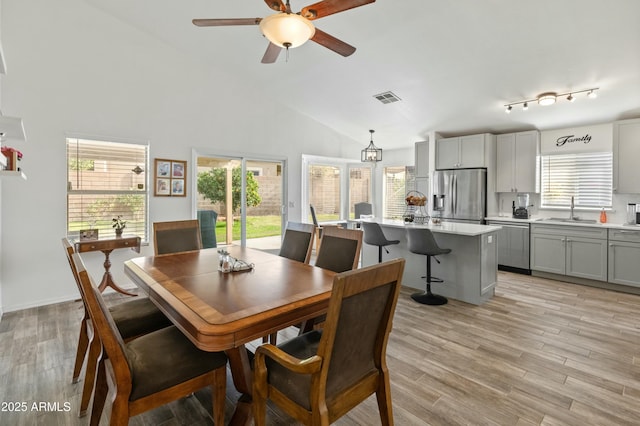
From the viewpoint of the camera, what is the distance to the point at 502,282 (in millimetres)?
4762

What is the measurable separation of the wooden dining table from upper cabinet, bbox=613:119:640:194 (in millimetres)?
4778

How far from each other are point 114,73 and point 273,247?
363cm

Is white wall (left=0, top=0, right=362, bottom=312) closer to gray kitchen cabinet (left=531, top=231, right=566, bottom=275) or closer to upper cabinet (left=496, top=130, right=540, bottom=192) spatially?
upper cabinet (left=496, top=130, right=540, bottom=192)

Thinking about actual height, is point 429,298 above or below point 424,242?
below

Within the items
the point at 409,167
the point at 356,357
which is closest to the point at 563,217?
the point at 409,167

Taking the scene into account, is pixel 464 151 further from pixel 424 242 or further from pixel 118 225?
pixel 118 225

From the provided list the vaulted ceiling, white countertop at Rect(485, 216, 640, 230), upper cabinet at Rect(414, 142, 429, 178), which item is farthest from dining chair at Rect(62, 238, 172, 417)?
upper cabinet at Rect(414, 142, 429, 178)

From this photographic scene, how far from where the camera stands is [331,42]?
2514 mm

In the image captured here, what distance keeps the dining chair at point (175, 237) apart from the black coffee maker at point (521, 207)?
5.05 meters

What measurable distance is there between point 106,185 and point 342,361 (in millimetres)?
4323

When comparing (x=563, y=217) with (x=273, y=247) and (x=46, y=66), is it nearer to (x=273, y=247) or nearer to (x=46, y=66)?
(x=273, y=247)

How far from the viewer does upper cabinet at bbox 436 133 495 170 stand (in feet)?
18.1

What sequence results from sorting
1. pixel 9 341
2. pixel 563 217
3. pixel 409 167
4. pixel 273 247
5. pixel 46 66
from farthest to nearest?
pixel 409 167 < pixel 273 247 < pixel 563 217 < pixel 46 66 < pixel 9 341

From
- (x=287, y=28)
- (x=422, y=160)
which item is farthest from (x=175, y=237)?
(x=422, y=160)
